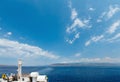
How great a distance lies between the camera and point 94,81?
180m

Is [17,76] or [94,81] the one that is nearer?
[17,76]

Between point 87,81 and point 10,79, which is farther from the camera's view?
point 87,81

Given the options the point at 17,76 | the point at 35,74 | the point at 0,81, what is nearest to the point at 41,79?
the point at 35,74

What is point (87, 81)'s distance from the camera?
7175 inches

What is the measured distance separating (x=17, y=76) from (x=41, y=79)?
765 cm

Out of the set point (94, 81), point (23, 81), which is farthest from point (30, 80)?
point (94, 81)

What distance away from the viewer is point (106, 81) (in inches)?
7244

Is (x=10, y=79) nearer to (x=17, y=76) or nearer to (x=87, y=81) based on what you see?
(x=17, y=76)

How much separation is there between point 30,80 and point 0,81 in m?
8.54

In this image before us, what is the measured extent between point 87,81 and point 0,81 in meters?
130

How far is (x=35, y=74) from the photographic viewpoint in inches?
2388

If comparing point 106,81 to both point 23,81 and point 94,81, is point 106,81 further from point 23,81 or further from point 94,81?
point 23,81

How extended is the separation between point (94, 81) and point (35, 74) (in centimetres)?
12691

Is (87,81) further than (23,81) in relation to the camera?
Yes
